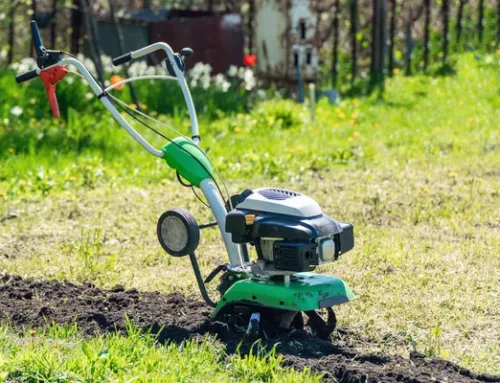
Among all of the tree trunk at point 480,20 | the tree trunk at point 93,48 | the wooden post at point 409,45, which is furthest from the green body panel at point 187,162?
the tree trunk at point 480,20

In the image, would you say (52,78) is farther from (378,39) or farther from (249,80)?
(378,39)

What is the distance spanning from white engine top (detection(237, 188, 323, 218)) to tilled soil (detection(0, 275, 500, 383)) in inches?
20.7

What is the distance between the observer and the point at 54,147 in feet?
29.2

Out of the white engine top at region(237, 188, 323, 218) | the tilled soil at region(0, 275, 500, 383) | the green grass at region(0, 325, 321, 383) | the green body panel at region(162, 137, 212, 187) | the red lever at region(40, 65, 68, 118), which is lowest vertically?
the tilled soil at region(0, 275, 500, 383)

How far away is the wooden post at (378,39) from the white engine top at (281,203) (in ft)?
29.3

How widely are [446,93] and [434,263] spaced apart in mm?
6711

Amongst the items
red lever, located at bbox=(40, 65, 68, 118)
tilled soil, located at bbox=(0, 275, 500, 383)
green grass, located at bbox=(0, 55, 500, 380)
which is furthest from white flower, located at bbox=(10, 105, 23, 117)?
red lever, located at bbox=(40, 65, 68, 118)

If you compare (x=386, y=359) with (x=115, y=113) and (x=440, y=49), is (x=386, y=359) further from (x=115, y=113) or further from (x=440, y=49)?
(x=440, y=49)

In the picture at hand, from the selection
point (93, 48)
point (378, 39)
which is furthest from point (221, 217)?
point (378, 39)

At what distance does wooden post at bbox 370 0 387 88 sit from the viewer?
520 inches

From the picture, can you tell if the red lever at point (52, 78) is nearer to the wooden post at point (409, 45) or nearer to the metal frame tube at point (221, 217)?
the metal frame tube at point (221, 217)

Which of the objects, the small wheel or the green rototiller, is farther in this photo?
the small wheel

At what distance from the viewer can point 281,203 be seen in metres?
4.21

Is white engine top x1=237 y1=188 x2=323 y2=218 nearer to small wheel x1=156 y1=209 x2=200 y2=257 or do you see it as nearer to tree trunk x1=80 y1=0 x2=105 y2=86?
small wheel x1=156 y1=209 x2=200 y2=257
